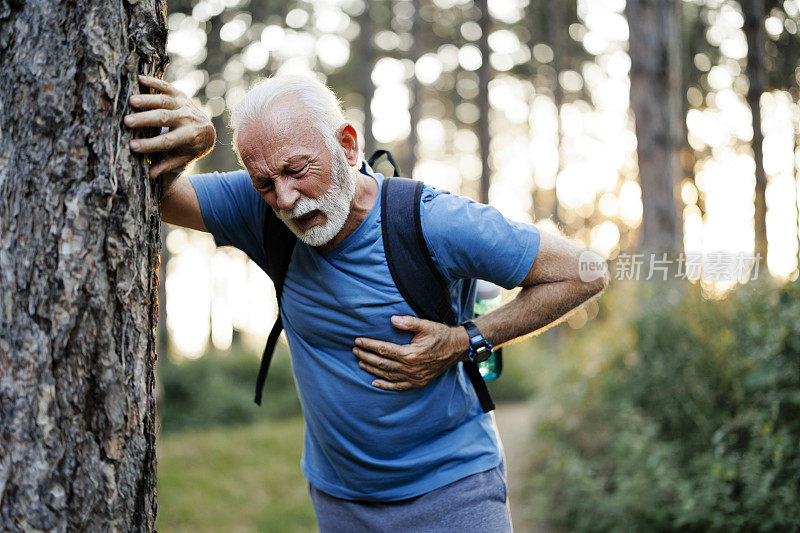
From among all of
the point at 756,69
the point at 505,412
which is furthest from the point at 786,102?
the point at 505,412

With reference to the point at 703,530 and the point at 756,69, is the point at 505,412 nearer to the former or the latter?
the point at 703,530

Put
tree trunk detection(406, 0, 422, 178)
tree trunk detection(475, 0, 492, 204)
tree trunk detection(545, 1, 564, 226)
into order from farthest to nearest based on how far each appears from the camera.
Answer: tree trunk detection(545, 1, 564, 226)
tree trunk detection(475, 0, 492, 204)
tree trunk detection(406, 0, 422, 178)

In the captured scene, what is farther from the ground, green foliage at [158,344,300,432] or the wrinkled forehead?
the wrinkled forehead

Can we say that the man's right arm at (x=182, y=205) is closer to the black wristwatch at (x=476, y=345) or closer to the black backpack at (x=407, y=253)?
the black backpack at (x=407, y=253)

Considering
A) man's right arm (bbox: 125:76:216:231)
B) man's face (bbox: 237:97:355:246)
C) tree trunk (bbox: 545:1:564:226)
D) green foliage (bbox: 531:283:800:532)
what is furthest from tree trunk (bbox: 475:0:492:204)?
man's right arm (bbox: 125:76:216:231)

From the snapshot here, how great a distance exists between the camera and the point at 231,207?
237 centimetres

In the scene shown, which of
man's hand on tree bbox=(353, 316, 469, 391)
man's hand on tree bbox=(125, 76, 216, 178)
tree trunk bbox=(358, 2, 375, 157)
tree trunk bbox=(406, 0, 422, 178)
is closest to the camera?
man's hand on tree bbox=(125, 76, 216, 178)

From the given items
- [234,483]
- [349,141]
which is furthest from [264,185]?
[234,483]

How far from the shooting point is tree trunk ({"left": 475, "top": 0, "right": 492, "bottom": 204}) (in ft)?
55.5

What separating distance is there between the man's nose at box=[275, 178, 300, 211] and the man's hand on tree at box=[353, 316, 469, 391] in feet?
1.63

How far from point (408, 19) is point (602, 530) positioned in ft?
58.3

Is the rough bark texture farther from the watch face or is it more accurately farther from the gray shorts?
the watch face

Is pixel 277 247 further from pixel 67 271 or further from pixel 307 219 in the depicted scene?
pixel 67 271

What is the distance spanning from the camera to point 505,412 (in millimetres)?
11734
